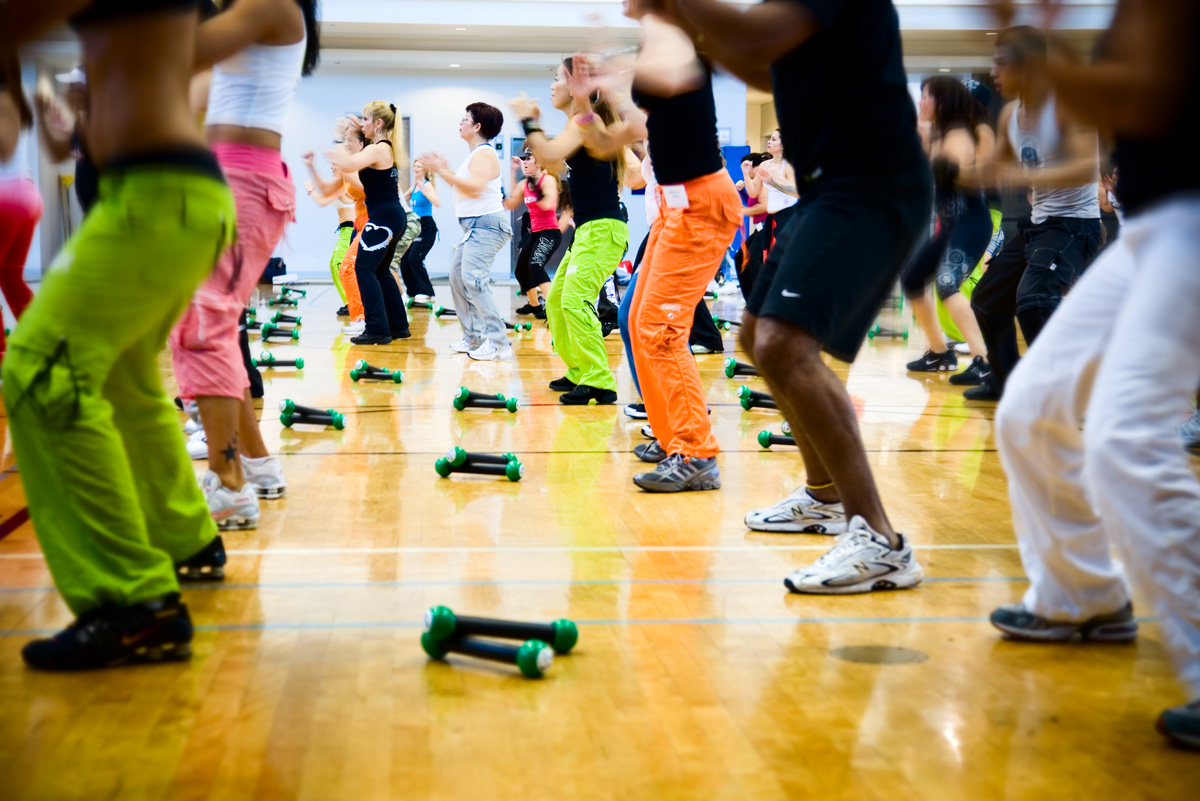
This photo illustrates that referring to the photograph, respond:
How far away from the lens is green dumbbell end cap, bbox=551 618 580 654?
2340mm

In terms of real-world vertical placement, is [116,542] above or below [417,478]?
above

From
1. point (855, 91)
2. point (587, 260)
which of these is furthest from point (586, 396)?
point (855, 91)

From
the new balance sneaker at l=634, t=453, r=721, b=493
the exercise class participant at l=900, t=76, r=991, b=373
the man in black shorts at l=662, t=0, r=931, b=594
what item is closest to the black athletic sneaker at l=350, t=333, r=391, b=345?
the exercise class participant at l=900, t=76, r=991, b=373

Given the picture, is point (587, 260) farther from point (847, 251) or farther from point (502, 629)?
point (502, 629)

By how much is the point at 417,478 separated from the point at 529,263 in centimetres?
615

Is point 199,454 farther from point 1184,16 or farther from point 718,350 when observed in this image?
point 718,350

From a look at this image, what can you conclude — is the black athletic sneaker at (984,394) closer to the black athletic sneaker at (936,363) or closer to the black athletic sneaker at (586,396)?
the black athletic sneaker at (936,363)

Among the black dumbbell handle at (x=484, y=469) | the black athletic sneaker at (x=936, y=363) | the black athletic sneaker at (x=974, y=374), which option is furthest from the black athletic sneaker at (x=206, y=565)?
→ the black athletic sneaker at (x=936, y=363)

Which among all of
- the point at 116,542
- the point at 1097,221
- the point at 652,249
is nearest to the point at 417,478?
the point at 652,249

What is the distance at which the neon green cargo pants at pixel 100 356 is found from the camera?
2123 mm

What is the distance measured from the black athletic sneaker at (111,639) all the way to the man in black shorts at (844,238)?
147 cm

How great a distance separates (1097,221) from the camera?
18.3ft

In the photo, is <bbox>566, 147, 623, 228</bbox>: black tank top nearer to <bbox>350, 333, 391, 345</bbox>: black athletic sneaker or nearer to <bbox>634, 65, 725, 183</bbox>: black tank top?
<bbox>634, 65, 725, 183</bbox>: black tank top

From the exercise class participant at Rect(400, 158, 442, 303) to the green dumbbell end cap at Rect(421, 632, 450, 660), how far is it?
10.5m
